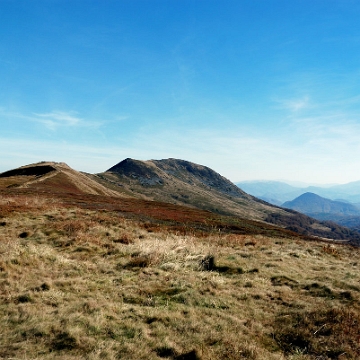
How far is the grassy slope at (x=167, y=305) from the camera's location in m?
7.13

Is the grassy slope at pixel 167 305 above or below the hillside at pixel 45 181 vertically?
below

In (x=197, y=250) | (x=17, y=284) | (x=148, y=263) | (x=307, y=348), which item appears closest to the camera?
(x=307, y=348)

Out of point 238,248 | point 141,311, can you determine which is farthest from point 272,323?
point 238,248

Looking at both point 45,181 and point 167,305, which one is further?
point 45,181

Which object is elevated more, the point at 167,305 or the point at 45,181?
the point at 45,181

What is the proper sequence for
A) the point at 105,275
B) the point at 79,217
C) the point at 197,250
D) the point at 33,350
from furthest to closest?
1. the point at 79,217
2. the point at 197,250
3. the point at 105,275
4. the point at 33,350

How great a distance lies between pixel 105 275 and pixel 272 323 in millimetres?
7219

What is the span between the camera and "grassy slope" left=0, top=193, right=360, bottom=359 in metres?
7.13

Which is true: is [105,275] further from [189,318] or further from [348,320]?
[348,320]

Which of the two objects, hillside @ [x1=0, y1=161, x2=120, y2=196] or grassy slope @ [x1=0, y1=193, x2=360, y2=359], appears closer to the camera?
grassy slope @ [x1=0, y1=193, x2=360, y2=359]

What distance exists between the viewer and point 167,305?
9.70 m

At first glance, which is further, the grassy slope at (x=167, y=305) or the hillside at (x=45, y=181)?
the hillside at (x=45, y=181)

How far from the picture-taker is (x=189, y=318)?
8.69 m

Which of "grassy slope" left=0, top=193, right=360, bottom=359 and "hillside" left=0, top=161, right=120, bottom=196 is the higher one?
"hillside" left=0, top=161, right=120, bottom=196
